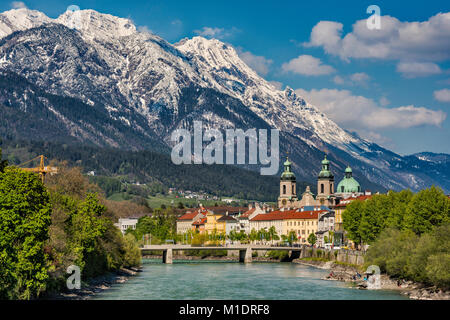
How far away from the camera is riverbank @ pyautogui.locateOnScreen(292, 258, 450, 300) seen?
8781 cm

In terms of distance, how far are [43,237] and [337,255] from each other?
89871 mm

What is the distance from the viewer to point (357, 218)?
503 ft

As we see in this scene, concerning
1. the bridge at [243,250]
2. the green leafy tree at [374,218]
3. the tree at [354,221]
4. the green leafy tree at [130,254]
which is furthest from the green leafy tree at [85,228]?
the bridge at [243,250]

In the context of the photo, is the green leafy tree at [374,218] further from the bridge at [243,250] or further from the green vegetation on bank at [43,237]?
the bridge at [243,250]

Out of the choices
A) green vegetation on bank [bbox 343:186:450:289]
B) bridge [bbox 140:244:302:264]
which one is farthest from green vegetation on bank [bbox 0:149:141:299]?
bridge [bbox 140:244:302:264]

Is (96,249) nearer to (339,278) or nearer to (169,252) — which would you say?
(339,278)

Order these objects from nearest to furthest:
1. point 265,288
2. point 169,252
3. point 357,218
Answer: point 265,288 < point 357,218 < point 169,252

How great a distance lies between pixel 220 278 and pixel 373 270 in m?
26.5

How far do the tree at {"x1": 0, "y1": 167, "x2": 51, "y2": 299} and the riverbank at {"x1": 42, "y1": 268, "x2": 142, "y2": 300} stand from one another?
14.1 ft

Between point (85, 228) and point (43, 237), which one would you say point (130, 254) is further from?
point (43, 237)

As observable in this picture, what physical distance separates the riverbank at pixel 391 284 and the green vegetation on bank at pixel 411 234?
A: 3.42 feet

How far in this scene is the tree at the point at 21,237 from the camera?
72000mm
